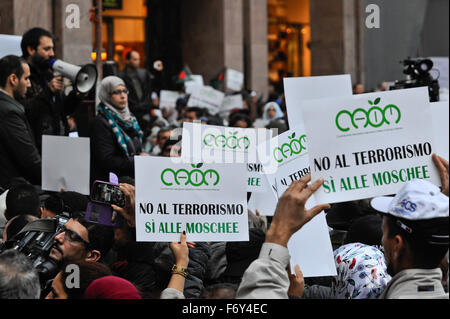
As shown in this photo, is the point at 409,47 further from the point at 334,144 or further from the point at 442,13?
the point at 442,13

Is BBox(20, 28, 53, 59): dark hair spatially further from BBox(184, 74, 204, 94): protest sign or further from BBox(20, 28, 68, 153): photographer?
BBox(184, 74, 204, 94): protest sign

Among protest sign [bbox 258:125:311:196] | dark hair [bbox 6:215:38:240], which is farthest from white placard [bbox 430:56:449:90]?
dark hair [bbox 6:215:38:240]

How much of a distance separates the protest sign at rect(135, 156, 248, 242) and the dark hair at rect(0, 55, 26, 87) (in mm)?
2631

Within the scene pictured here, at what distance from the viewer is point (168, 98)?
14.5m

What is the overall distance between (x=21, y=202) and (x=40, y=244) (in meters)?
1.19

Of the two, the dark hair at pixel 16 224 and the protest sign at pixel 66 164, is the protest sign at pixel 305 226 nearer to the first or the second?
the dark hair at pixel 16 224

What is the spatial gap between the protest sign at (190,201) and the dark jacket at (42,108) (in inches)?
117

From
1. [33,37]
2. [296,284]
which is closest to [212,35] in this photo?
[33,37]

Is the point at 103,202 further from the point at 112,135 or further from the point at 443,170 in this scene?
the point at 112,135

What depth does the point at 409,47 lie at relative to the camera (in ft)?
32.8

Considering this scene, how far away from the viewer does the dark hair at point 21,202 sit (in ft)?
18.7

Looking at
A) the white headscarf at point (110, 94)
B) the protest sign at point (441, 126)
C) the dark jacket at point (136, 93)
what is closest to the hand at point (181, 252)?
the protest sign at point (441, 126)

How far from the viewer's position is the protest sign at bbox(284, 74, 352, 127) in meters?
4.72
